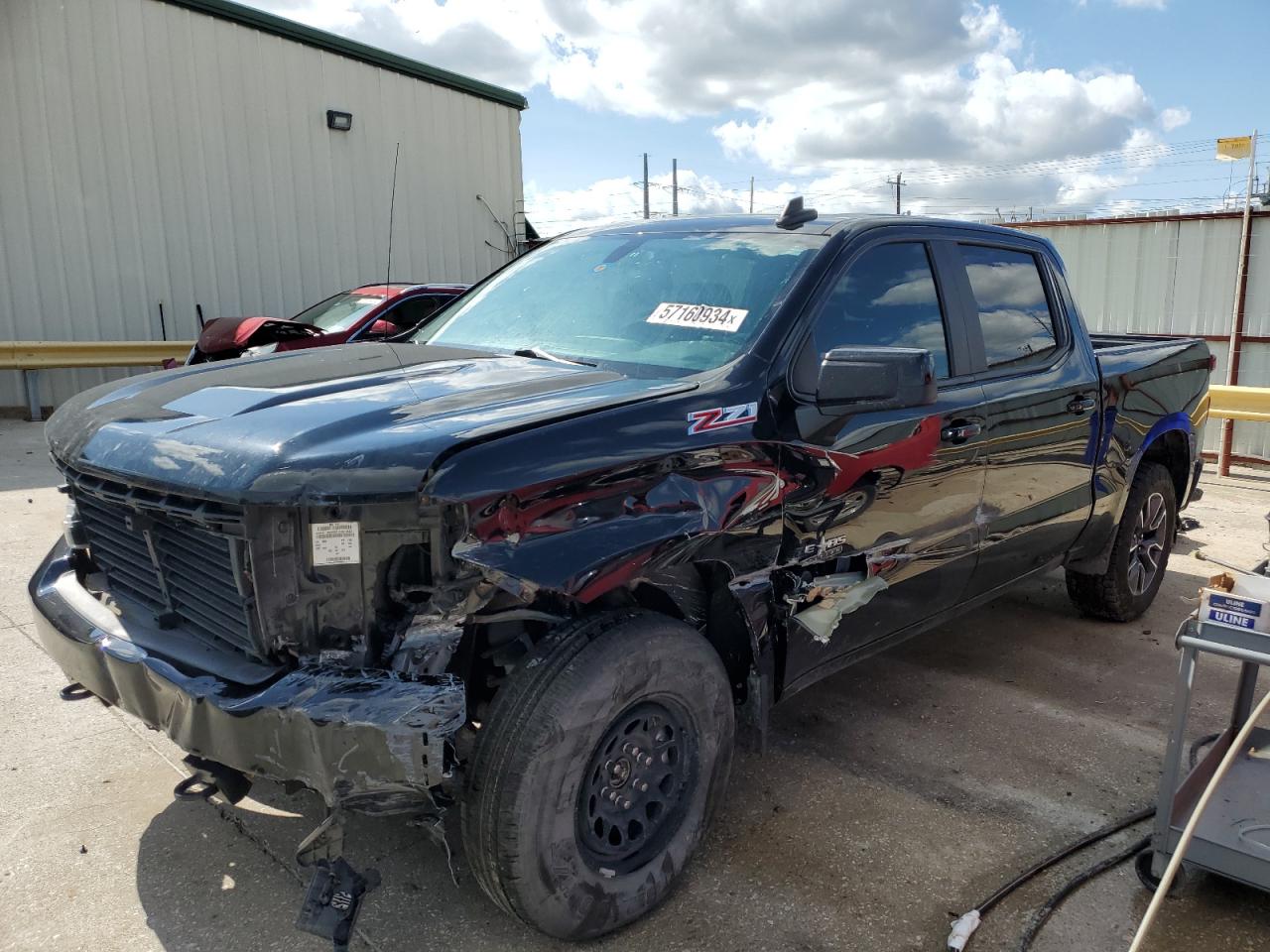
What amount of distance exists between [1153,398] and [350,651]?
413 centimetres

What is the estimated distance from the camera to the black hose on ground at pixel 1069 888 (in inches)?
99.3

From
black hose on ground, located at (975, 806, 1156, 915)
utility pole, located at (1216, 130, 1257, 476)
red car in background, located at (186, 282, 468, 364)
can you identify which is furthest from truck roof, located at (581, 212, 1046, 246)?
utility pole, located at (1216, 130, 1257, 476)

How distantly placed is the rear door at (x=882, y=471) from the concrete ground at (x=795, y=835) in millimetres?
529

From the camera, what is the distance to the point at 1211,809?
2.77 metres

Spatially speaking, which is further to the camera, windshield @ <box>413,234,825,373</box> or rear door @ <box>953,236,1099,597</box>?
rear door @ <box>953,236,1099,597</box>

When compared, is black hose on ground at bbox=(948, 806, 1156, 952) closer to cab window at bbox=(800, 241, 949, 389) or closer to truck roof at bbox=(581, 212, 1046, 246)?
cab window at bbox=(800, 241, 949, 389)

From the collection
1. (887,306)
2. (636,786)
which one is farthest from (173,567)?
(887,306)

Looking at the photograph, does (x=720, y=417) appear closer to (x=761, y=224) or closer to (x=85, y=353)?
(x=761, y=224)

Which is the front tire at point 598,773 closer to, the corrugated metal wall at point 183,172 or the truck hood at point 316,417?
the truck hood at point 316,417

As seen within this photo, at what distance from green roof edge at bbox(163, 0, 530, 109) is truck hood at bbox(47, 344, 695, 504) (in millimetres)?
11467

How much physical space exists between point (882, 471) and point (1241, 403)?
23.9ft

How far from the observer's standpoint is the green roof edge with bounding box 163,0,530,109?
12.3m

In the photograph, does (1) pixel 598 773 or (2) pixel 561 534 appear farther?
(1) pixel 598 773

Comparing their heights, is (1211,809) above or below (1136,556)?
below
